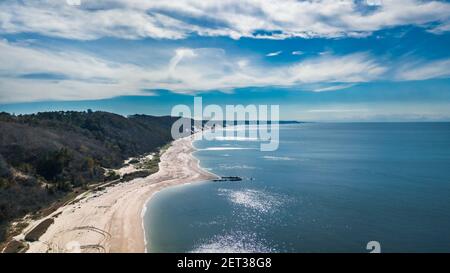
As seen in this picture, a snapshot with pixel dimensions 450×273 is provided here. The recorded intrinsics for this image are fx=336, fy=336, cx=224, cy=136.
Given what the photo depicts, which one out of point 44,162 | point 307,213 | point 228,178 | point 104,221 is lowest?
point 104,221

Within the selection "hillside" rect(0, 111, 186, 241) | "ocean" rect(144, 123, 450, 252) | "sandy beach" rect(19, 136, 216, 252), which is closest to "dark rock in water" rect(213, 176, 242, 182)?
"ocean" rect(144, 123, 450, 252)

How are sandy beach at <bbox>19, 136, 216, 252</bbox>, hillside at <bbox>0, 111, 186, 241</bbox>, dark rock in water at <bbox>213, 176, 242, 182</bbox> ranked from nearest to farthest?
sandy beach at <bbox>19, 136, 216, 252</bbox>
hillside at <bbox>0, 111, 186, 241</bbox>
dark rock in water at <bbox>213, 176, 242, 182</bbox>

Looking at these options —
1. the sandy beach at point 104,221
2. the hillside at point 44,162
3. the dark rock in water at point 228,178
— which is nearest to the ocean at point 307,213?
Result: the dark rock in water at point 228,178

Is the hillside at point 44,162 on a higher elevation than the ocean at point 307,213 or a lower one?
higher

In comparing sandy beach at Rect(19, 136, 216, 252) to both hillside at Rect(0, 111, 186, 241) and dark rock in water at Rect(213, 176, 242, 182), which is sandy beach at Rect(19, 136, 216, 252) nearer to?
hillside at Rect(0, 111, 186, 241)

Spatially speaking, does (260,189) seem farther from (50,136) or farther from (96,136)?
(96,136)

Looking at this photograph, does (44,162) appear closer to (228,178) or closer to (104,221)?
(104,221)

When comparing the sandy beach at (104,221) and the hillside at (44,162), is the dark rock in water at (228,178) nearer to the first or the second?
the sandy beach at (104,221)

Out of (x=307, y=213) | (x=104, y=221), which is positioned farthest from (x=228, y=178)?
(x=104, y=221)

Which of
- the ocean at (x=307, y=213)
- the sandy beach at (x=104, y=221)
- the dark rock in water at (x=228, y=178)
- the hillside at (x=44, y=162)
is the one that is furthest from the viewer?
the dark rock in water at (x=228, y=178)
